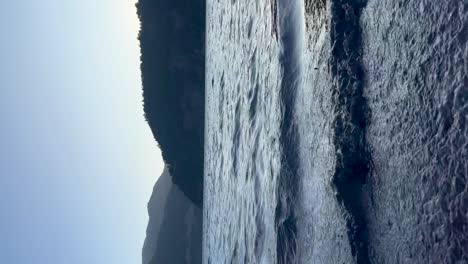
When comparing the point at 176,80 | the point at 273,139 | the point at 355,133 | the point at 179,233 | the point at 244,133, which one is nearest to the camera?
the point at 355,133

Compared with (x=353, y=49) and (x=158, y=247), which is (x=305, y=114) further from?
(x=158, y=247)

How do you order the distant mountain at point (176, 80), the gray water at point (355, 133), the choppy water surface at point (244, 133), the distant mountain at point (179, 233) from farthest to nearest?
the distant mountain at point (179, 233), the distant mountain at point (176, 80), the choppy water surface at point (244, 133), the gray water at point (355, 133)

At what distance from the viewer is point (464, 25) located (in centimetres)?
73

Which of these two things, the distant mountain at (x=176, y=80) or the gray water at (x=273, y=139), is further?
the distant mountain at (x=176, y=80)

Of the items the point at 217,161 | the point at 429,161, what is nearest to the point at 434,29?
the point at 429,161

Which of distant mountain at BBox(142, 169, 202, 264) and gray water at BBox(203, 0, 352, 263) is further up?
gray water at BBox(203, 0, 352, 263)

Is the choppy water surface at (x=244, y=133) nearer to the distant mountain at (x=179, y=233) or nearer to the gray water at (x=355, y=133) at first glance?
the gray water at (x=355, y=133)

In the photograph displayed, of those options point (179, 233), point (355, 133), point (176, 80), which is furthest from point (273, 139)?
point (179, 233)

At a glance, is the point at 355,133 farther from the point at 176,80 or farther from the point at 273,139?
the point at 176,80

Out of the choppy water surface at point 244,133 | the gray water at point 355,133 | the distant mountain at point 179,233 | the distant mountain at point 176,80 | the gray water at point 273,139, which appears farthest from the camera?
the distant mountain at point 179,233

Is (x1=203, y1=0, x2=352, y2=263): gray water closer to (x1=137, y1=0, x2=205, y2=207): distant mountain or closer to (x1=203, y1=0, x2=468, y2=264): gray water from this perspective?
(x1=203, y1=0, x2=468, y2=264): gray water

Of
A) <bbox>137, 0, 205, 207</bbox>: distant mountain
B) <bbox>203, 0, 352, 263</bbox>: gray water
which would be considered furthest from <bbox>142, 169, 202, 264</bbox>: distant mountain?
<bbox>203, 0, 352, 263</bbox>: gray water

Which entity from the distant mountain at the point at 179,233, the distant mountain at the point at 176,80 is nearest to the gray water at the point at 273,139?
the distant mountain at the point at 176,80

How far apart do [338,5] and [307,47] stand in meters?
0.37
